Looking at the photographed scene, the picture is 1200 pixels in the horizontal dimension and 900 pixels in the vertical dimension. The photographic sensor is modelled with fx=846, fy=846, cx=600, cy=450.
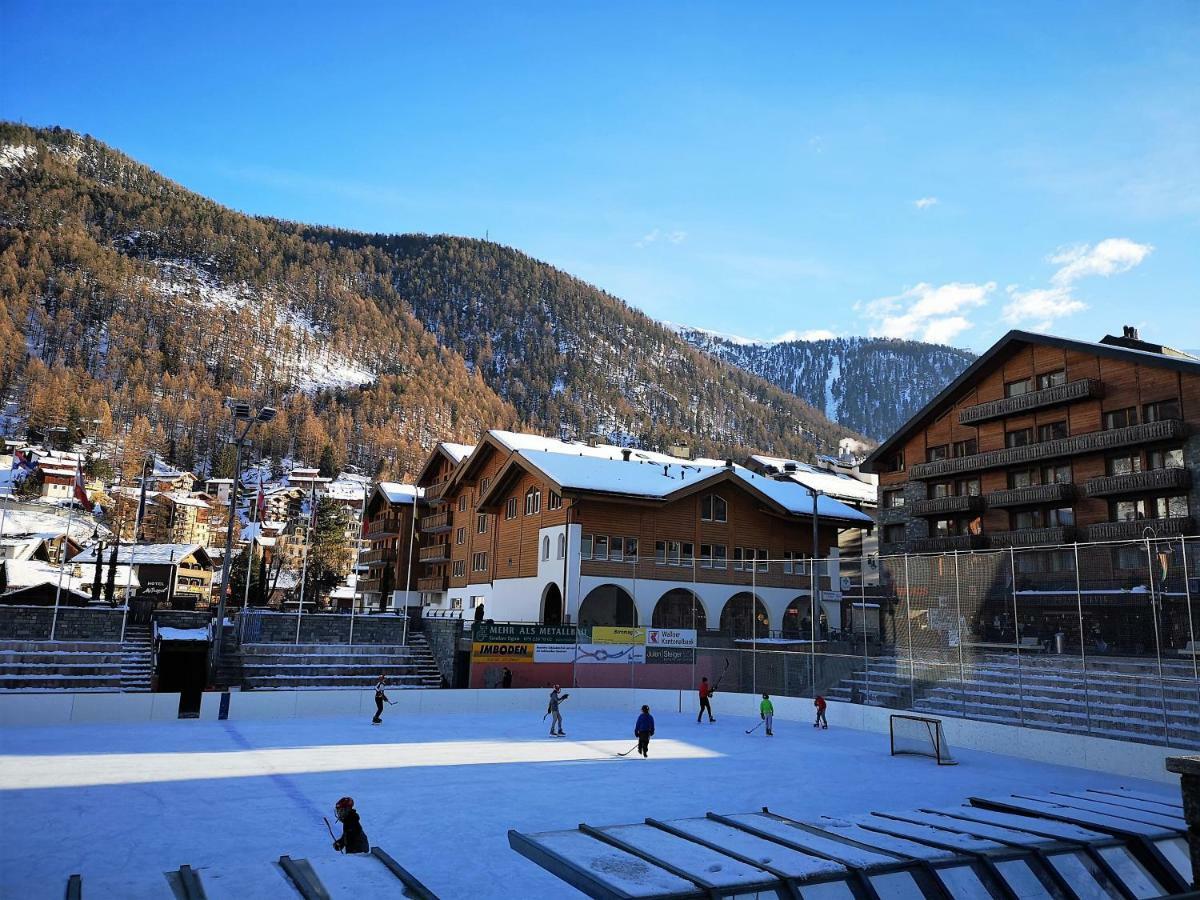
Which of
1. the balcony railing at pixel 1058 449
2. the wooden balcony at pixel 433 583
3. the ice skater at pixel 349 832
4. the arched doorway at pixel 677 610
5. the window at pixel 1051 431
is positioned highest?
the window at pixel 1051 431

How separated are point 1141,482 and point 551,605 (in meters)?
31.0

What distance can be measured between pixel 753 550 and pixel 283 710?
101 feet

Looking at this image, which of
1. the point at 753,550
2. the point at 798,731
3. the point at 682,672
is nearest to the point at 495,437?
the point at 753,550

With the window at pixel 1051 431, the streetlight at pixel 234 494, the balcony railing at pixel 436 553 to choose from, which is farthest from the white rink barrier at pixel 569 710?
the balcony railing at pixel 436 553

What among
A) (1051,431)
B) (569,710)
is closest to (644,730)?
(569,710)

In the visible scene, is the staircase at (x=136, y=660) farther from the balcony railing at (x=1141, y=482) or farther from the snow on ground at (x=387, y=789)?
the balcony railing at (x=1141, y=482)

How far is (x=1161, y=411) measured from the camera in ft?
138

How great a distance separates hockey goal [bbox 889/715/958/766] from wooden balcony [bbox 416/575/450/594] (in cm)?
4604

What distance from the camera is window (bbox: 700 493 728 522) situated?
51.2m

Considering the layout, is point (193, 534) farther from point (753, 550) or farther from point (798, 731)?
point (798, 731)

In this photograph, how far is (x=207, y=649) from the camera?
37.2m

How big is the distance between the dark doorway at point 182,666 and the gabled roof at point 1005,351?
133ft

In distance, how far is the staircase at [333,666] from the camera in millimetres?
36844

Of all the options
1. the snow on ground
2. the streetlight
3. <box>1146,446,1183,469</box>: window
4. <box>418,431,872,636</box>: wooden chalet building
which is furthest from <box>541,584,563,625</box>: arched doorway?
<box>1146,446,1183,469</box>: window
